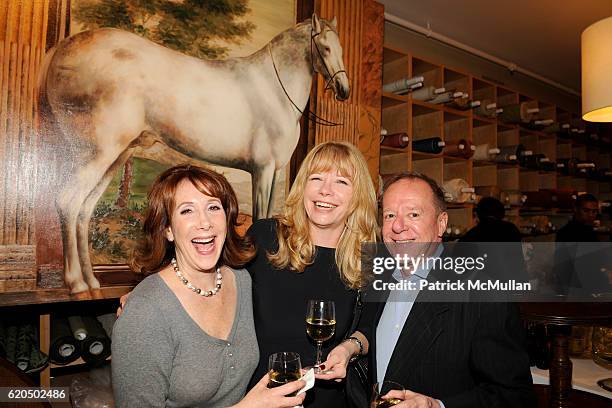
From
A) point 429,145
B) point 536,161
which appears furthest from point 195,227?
point 536,161

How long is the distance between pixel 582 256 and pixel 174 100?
3389mm

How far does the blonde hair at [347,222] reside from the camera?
5.55 feet

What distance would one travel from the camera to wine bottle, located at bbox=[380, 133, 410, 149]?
10.8ft

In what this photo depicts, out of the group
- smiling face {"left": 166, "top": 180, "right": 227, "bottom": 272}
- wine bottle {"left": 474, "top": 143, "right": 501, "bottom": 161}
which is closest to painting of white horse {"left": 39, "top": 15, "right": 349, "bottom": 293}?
smiling face {"left": 166, "top": 180, "right": 227, "bottom": 272}

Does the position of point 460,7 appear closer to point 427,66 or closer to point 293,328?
point 427,66

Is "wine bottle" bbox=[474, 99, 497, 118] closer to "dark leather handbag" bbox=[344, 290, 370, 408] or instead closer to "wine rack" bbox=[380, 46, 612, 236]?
"wine rack" bbox=[380, 46, 612, 236]

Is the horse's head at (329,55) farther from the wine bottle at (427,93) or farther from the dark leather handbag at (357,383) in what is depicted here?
the dark leather handbag at (357,383)

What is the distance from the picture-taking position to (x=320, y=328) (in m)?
1.39

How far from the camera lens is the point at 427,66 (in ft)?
12.3

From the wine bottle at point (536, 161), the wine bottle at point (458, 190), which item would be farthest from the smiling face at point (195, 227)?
the wine bottle at point (536, 161)

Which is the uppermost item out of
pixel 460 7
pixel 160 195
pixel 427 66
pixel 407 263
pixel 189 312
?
pixel 460 7

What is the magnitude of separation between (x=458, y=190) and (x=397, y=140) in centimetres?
85

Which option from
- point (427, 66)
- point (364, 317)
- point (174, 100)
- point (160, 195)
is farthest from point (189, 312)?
point (427, 66)

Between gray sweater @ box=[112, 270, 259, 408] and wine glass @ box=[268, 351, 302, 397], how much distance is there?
0.24 metres
